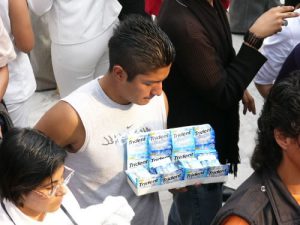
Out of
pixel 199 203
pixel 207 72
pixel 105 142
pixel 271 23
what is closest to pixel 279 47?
pixel 271 23

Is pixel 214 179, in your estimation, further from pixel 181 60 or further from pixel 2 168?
pixel 2 168

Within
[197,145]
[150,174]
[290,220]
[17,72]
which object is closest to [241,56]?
[197,145]

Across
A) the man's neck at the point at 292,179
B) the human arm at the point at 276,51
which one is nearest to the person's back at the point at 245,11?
the human arm at the point at 276,51

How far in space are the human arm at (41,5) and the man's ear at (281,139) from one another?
1.54m

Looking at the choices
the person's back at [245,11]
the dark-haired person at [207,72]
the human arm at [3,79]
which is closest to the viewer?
the dark-haired person at [207,72]

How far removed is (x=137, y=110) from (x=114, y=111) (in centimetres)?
10

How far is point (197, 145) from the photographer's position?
174 cm

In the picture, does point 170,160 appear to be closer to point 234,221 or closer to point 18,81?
point 234,221

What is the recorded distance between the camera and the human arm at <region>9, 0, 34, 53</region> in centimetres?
212

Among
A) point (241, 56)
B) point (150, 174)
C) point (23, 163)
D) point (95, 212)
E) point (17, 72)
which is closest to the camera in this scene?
point (23, 163)

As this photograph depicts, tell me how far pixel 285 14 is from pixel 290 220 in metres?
0.98

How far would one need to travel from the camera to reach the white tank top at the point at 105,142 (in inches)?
65.7

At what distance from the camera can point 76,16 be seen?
2.56m

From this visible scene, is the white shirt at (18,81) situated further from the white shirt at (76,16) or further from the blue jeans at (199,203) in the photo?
the blue jeans at (199,203)
